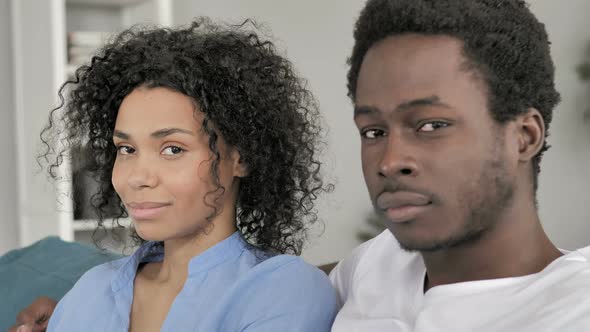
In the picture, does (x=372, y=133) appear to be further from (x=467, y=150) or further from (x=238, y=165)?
(x=238, y=165)

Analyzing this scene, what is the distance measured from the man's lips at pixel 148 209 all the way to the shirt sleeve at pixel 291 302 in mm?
183

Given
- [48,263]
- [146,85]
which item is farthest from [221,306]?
[48,263]

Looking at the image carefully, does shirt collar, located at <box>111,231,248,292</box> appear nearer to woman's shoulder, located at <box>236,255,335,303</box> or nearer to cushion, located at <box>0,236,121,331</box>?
woman's shoulder, located at <box>236,255,335,303</box>

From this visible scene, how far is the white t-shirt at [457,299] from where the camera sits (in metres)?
0.95

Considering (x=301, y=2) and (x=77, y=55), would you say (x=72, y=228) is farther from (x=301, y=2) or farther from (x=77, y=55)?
(x=301, y=2)

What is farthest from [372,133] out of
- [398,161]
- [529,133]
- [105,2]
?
[105,2]

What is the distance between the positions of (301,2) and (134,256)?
320 centimetres

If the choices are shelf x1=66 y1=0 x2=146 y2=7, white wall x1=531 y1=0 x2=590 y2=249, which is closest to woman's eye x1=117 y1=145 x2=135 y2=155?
shelf x1=66 y1=0 x2=146 y2=7

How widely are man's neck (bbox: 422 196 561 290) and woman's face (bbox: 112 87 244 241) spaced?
396 millimetres

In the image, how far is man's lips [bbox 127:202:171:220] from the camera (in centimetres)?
131

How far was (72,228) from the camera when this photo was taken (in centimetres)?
367

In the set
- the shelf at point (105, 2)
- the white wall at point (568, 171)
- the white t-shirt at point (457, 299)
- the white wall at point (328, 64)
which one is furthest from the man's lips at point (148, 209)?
the white wall at point (568, 171)

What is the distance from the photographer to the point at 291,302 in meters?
1.28

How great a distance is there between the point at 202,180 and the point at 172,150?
0.07 meters
